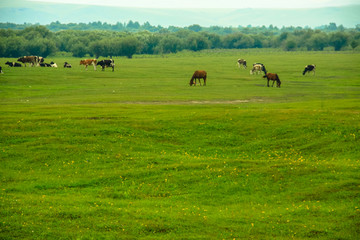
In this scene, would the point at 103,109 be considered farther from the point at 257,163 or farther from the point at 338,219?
the point at 338,219

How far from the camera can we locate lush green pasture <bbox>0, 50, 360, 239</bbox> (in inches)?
587

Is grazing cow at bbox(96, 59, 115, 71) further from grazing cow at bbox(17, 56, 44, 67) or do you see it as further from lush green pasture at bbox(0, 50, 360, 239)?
lush green pasture at bbox(0, 50, 360, 239)

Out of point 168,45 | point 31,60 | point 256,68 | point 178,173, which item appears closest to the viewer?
point 178,173

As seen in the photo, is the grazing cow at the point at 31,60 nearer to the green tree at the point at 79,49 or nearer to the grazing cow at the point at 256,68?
the grazing cow at the point at 256,68

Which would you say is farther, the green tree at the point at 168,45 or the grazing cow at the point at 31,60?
the green tree at the point at 168,45

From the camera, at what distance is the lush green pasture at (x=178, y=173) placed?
48.9 ft

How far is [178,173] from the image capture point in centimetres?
2108

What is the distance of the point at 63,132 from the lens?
28.3 metres

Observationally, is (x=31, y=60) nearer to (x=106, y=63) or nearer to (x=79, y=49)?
(x=106, y=63)

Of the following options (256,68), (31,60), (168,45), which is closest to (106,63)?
(31,60)

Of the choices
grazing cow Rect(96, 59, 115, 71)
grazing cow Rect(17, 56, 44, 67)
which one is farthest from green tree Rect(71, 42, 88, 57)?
grazing cow Rect(96, 59, 115, 71)

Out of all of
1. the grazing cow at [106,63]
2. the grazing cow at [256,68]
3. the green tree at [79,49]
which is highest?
the green tree at [79,49]

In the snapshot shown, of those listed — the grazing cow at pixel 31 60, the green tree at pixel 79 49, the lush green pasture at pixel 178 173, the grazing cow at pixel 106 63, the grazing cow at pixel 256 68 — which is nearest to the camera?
the lush green pasture at pixel 178 173

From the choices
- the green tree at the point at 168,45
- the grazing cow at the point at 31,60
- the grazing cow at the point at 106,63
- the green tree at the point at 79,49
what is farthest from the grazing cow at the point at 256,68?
the green tree at the point at 168,45
